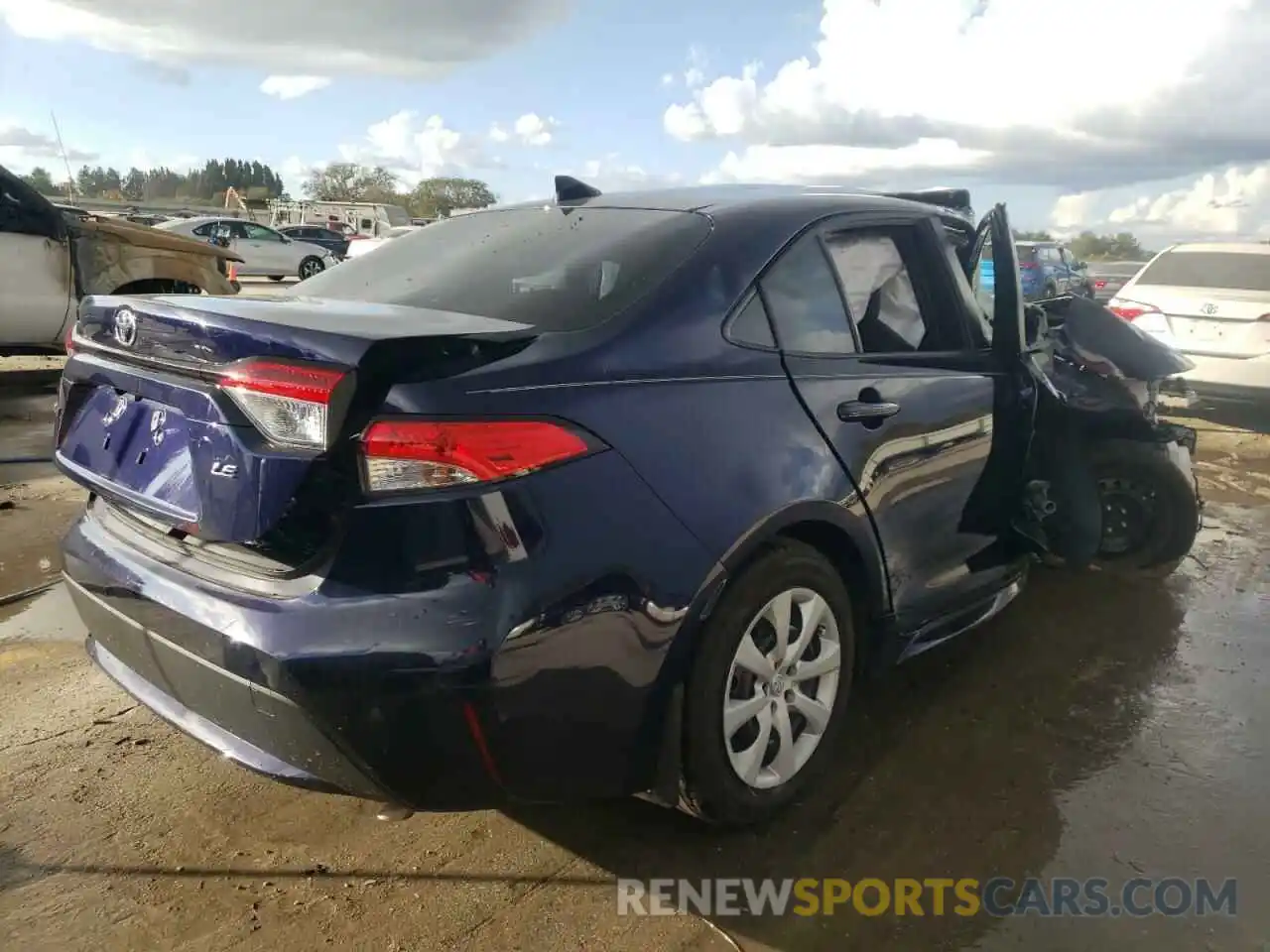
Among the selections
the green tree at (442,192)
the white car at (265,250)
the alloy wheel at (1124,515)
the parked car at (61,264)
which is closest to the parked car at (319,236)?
the white car at (265,250)

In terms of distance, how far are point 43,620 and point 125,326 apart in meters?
2.17

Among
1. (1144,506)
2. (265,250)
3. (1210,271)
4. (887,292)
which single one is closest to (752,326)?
(887,292)

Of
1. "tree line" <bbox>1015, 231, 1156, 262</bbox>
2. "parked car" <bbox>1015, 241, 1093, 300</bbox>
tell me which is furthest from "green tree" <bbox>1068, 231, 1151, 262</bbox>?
"parked car" <bbox>1015, 241, 1093, 300</bbox>

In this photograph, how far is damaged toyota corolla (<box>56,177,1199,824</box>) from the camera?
202 centimetres

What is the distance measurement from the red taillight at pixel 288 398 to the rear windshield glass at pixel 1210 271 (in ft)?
29.5

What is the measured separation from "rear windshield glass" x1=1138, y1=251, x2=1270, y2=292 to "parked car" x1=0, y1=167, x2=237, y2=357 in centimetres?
892

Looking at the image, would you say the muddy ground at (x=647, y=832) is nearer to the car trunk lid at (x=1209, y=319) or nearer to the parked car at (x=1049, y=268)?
the car trunk lid at (x=1209, y=319)

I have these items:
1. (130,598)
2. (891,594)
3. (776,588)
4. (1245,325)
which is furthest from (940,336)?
(1245,325)

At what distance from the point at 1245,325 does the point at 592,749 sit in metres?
8.20

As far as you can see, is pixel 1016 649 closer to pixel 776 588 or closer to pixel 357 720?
pixel 776 588

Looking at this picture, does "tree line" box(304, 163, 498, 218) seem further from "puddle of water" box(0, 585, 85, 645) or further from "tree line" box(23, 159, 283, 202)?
"puddle of water" box(0, 585, 85, 645)

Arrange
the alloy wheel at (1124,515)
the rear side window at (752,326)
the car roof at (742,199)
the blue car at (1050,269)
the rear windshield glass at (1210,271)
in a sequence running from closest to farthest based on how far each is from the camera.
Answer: the rear side window at (752,326) < the car roof at (742,199) < the alloy wheel at (1124,515) < the rear windshield glass at (1210,271) < the blue car at (1050,269)

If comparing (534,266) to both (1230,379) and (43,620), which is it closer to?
(43,620)

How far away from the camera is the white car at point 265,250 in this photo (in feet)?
81.3
